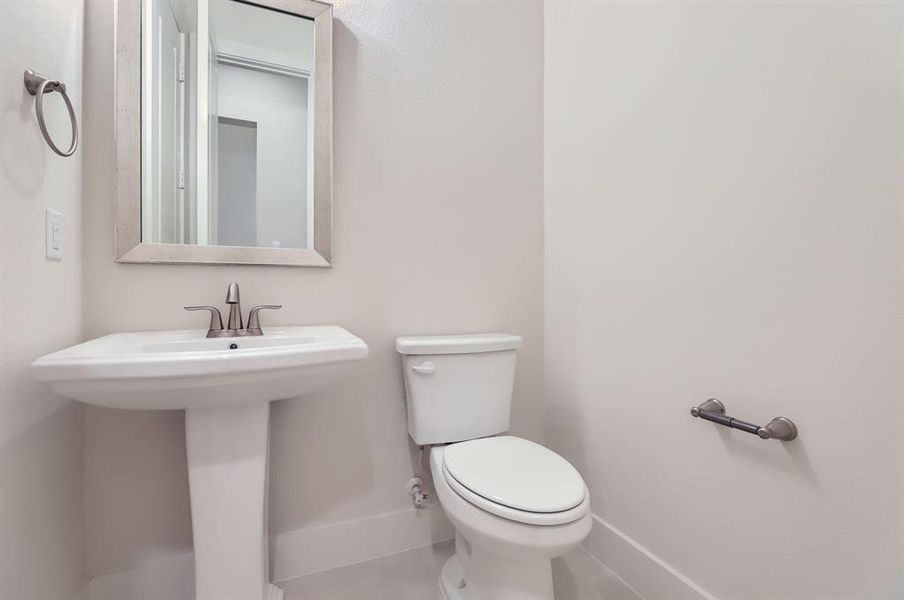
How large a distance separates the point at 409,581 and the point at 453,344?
2.49 ft

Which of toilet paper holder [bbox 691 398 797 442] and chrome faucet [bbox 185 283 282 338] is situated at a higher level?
chrome faucet [bbox 185 283 282 338]

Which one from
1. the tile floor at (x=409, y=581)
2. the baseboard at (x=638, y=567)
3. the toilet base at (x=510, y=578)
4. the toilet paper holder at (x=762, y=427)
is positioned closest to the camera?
the toilet paper holder at (x=762, y=427)

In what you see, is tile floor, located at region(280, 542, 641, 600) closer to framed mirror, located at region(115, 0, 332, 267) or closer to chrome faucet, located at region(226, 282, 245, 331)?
chrome faucet, located at region(226, 282, 245, 331)

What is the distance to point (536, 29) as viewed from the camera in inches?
63.0

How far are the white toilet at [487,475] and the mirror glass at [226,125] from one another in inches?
23.6

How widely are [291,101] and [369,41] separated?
0.35 m

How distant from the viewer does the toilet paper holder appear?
32.9 inches

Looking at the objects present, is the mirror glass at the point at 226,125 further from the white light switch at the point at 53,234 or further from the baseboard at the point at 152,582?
the baseboard at the point at 152,582

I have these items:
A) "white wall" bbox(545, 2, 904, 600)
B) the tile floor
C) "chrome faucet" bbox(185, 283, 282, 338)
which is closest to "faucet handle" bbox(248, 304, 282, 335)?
"chrome faucet" bbox(185, 283, 282, 338)

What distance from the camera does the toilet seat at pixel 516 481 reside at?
851 millimetres

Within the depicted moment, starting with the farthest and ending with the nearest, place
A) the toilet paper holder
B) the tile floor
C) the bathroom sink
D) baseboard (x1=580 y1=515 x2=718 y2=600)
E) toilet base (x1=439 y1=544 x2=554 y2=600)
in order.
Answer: the tile floor
baseboard (x1=580 y1=515 x2=718 y2=600)
toilet base (x1=439 y1=544 x2=554 y2=600)
the toilet paper holder
the bathroom sink

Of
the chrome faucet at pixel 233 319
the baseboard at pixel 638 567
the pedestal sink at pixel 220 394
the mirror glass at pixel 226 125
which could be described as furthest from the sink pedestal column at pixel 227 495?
the baseboard at pixel 638 567

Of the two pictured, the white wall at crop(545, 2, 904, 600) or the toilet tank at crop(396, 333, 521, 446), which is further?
the toilet tank at crop(396, 333, 521, 446)

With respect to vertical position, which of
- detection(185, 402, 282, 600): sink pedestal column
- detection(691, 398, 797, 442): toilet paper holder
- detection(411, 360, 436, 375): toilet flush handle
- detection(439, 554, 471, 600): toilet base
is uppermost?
detection(411, 360, 436, 375): toilet flush handle
